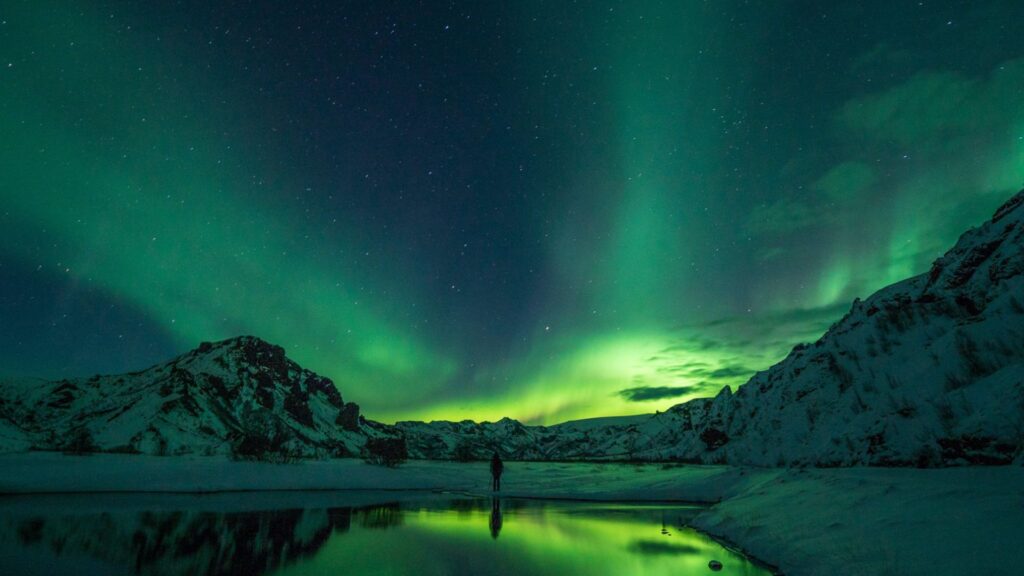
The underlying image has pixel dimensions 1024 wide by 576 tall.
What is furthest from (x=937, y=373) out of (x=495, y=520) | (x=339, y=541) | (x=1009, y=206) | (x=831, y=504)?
(x=339, y=541)

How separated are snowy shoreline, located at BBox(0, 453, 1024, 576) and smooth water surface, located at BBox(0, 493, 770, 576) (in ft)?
4.84

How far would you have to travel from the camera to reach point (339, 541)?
11883 mm

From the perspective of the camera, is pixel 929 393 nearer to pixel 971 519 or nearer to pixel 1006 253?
pixel 1006 253

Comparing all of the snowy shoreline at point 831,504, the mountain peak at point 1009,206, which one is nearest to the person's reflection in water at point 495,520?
the snowy shoreline at point 831,504

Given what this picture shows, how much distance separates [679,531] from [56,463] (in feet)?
115

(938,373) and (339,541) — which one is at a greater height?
(938,373)

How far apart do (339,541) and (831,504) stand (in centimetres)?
1239

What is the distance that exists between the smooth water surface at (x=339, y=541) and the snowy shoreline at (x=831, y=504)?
148 cm

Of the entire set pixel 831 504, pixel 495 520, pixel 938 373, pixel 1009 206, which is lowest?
pixel 495 520

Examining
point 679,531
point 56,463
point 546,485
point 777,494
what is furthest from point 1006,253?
point 56,463

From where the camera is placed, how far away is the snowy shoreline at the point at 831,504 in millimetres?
7309

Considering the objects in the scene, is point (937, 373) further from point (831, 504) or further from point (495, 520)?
point (495, 520)

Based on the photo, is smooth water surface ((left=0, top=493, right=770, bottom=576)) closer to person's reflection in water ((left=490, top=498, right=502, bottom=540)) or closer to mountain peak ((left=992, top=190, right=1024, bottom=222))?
person's reflection in water ((left=490, top=498, right=502, bottom=540))

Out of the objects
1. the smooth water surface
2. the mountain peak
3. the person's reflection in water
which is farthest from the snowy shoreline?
the mountain peak
